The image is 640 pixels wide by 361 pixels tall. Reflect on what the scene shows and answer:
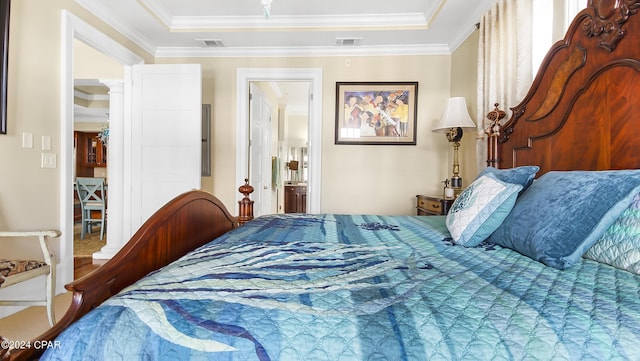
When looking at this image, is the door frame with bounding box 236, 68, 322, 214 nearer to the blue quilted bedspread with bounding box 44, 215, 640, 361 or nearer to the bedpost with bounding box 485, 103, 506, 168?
the bedpost with bounding box 485, 103, 506, 168

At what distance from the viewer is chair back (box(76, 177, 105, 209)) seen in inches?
183

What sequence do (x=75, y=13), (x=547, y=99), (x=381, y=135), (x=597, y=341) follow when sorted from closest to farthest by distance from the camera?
1. (x=597, y=341)
2. (x=547, y=99)
3. (x=75, y=13)
4. (x=381, y=135)

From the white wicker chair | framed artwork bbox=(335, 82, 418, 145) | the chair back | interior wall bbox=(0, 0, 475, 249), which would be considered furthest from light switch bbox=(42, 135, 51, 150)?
framed artwork bbox=(335, 82, 418, 145)

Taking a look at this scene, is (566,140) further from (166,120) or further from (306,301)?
(166,120)

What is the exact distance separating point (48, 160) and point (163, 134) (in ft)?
3.73

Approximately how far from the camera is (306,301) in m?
0.72

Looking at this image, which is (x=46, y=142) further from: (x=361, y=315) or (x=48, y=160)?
(x=361, y=315)

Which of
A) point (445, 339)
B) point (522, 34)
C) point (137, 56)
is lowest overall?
point (445, 339)

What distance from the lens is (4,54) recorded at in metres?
2.03

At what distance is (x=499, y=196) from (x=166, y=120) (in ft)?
10.9

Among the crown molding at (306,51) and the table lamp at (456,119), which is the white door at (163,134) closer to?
the crown molding at (306,51)

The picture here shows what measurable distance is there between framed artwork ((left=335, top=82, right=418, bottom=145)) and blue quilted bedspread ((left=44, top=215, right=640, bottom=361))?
2.87 m

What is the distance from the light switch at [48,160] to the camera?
7.88 feet

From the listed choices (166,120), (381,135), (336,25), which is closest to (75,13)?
(166,120)
